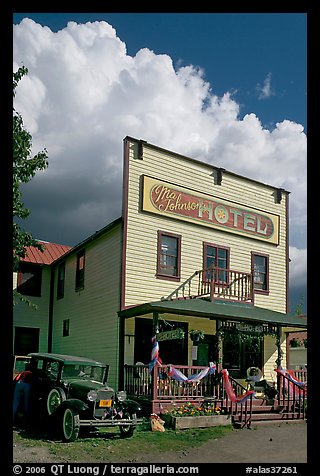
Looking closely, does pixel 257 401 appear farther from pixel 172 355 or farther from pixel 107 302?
pixel 107 302

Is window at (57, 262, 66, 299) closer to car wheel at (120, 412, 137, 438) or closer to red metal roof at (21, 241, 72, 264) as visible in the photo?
red metal roof at (21, 241, 72, 264)

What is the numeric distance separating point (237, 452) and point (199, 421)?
10.8 ft

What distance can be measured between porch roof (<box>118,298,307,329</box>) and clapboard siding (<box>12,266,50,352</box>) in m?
10.2

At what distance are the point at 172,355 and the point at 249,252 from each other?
20.2 ft

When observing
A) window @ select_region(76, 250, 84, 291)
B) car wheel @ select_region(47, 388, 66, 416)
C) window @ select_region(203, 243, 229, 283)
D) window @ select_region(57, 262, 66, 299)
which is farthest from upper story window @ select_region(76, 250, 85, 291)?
car wheel @ select_region(47, 388, 66, 416)

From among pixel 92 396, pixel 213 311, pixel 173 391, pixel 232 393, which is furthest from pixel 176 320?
pixel 92 396

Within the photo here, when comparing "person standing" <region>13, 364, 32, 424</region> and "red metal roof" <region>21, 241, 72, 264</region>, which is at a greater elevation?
"red metal roof" <region>21, 241, 72, 264</region>

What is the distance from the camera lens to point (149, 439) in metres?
12.6

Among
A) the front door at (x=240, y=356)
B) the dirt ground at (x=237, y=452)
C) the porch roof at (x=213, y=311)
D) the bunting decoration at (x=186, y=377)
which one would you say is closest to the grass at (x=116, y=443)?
the dirt ground at (x=237, y=452)

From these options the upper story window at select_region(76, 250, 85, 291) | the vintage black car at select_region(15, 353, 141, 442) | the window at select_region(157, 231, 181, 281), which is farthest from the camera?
the upper story window at select_region(76, 250, 85, 291)

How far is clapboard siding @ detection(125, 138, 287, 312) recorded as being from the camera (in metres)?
19.8

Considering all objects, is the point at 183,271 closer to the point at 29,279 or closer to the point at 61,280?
the point at 61,280

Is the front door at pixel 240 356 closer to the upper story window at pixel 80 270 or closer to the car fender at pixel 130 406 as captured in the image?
the upper story window at pixel 80 270
